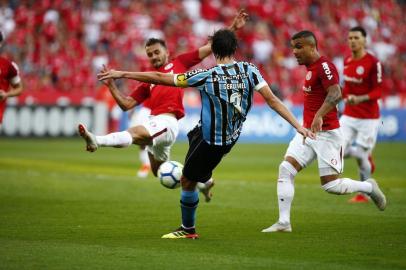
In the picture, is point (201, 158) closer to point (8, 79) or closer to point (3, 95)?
point (3, 95)

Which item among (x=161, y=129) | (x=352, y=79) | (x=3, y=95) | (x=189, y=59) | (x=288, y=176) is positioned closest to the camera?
(x=288, y=176)

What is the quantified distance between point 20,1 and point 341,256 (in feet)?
87.6

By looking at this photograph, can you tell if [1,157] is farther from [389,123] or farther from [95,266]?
[95,266]

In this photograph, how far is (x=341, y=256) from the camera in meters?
8.44

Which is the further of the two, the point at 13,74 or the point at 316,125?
the point at 13,74

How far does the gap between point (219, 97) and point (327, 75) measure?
5.70ft

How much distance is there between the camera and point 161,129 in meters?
12.1

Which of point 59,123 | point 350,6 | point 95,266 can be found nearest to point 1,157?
point 59,123

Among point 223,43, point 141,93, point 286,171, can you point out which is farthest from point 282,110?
point 141,93

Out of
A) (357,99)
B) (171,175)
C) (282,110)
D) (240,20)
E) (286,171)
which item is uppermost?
(240,20)

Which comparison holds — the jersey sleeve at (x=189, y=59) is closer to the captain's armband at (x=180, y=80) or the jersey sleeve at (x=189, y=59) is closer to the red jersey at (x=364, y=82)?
the captain's armband at (x=180, y=80)

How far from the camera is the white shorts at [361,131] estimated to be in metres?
14.6

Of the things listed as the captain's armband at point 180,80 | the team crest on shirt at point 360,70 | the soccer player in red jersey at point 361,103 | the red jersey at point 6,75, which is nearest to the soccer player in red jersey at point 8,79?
the red jersey at point 6,75

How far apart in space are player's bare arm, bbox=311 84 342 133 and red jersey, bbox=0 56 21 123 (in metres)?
5.69
